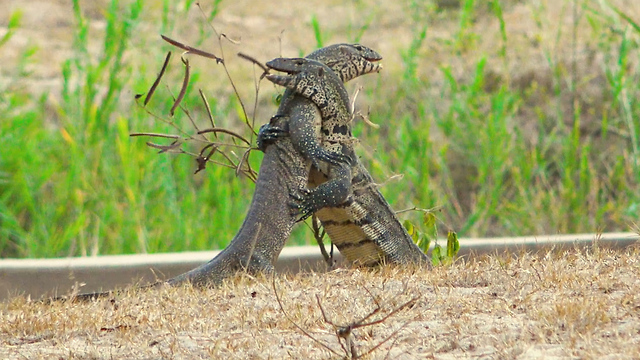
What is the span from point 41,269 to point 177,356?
5.75 feet

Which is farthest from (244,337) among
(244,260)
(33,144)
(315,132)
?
(33,144)

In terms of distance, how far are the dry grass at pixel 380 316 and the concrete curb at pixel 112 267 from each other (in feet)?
1.26

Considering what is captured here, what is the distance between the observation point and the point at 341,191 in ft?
12.1

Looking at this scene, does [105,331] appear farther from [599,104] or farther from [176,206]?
[599,104]

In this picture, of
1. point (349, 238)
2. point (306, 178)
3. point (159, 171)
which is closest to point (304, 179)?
point (306, 178)

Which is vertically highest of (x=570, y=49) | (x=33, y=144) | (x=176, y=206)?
(x=570, y=49)

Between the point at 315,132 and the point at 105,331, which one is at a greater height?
the point at 315,132

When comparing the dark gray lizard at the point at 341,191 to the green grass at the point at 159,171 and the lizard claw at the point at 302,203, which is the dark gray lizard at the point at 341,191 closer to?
the lizard claw at the point at 302,203

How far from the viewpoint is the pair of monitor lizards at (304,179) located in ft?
12.3

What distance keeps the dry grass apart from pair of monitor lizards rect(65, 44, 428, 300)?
0.16m

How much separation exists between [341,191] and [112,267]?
133cm

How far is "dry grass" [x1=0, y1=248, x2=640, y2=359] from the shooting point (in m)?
2.64

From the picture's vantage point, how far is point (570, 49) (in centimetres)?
1004

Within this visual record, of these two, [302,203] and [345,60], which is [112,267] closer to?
[302,203]
